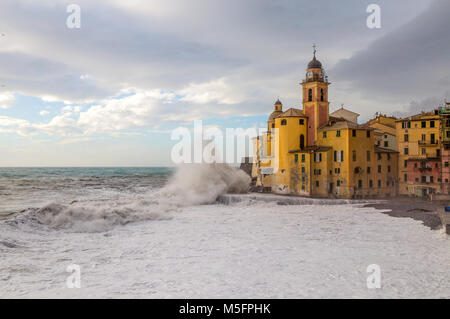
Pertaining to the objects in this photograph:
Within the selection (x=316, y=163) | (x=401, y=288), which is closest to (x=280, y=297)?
(x=401, y=288)

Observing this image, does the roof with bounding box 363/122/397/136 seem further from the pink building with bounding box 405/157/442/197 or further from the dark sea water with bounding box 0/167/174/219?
the dark sea water with bounding box 0/167/174/219

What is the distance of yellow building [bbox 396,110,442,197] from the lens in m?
32.1

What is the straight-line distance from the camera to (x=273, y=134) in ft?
121

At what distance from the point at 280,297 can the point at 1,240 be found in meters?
12.5

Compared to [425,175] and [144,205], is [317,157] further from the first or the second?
[144,205]

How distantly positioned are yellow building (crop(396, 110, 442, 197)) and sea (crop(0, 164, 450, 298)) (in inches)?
480

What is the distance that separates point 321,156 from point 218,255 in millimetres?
21365

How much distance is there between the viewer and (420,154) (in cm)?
3325

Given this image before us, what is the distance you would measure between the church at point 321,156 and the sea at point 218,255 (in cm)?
745

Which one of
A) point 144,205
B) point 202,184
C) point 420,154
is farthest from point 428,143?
point 144,205

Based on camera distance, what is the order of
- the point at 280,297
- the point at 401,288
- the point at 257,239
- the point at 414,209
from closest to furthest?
the point at 280,297, the point at 401,288, the point at 257,239, the point at 414,209

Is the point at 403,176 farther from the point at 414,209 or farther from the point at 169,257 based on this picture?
the point at 169,257

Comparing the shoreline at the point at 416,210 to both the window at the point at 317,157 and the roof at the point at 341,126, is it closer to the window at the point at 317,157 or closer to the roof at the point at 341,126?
the window at the point at 317,157

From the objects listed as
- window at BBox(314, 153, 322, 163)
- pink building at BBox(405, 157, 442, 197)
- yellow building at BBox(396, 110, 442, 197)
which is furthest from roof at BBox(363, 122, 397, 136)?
window at BBox(314, 153, 322, 163)
